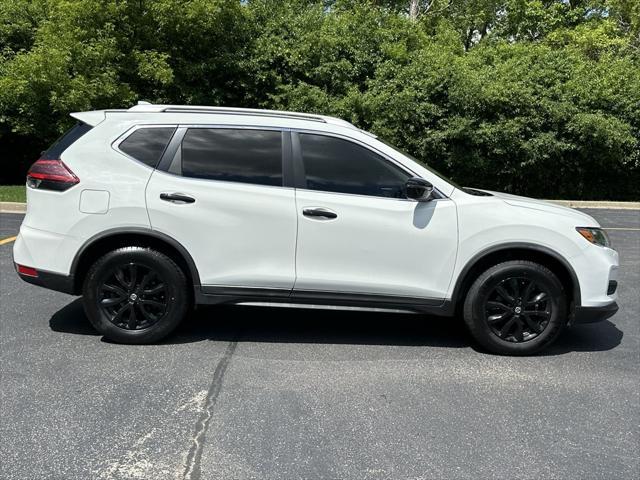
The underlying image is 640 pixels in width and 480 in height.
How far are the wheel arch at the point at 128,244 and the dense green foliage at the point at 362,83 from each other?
8949 mm

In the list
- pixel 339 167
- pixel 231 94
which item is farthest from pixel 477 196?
pixel 231 94

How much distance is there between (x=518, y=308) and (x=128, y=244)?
3010mm

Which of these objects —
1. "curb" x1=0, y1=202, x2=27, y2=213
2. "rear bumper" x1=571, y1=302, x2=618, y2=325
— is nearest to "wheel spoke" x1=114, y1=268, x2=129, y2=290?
"rear bumper" x1=571, y1=302, x2=618, y2=325

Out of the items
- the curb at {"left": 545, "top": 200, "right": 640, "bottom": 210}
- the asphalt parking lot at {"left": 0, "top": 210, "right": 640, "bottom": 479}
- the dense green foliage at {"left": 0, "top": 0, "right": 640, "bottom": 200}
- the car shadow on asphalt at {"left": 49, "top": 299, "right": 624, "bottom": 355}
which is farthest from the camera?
the curb at {"left": 545, "top": 200, "right": 640, "bottom": 210}

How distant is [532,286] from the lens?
4477mm

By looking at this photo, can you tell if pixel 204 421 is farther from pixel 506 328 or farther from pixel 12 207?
pixel 12 207

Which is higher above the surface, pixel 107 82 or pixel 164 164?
pixel 107 82

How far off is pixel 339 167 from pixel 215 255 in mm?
1149

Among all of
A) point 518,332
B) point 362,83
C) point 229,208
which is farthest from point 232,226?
point 362,83

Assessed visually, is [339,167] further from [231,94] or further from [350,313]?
[231,94]

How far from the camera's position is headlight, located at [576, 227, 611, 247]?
14.8 ft

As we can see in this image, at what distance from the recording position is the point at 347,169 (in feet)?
14.7

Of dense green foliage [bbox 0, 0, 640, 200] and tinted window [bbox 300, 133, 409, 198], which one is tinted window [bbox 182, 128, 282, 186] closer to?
tinted window [bbox 300, 133, 409, 198]

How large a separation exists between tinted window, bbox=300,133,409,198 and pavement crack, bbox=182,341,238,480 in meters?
1.44
